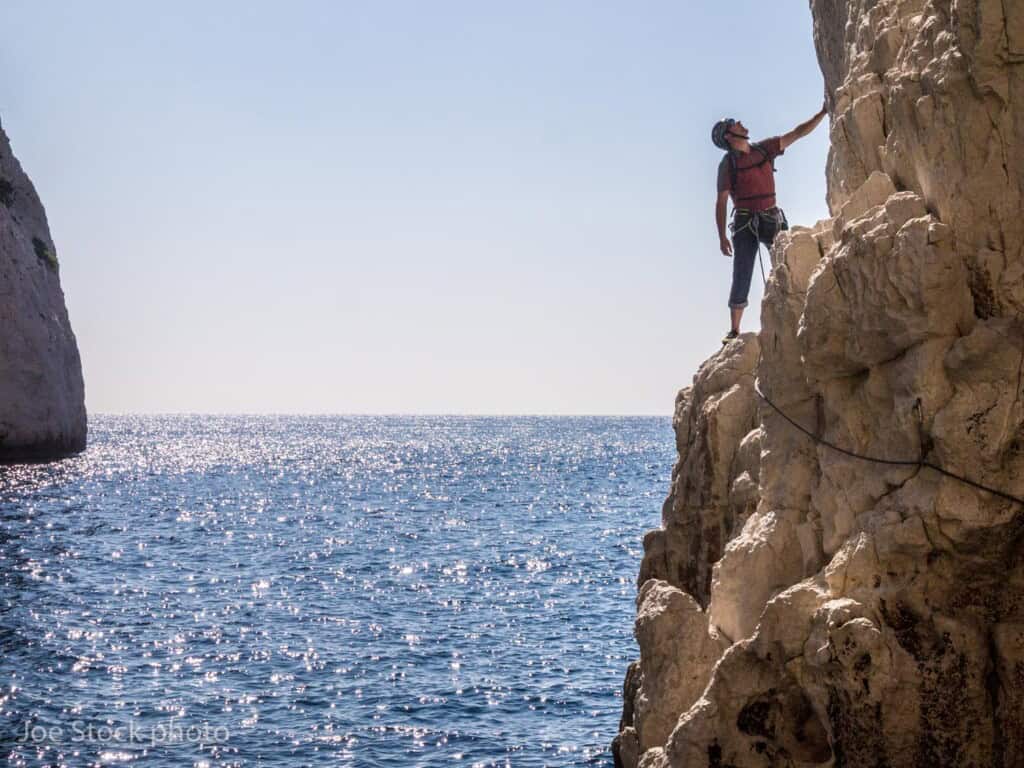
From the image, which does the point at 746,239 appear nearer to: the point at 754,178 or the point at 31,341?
the point at 754,178

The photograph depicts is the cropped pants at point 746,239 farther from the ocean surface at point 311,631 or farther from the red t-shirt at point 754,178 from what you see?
the ocean surface at point 311,631

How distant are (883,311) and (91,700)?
62.5ft

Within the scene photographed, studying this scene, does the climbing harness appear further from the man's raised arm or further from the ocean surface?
the ocean surface

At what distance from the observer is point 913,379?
9.65 meters

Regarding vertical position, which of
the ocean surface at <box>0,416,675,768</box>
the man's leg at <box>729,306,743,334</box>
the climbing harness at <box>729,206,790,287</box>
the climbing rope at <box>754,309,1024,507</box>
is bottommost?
the ocean surface at <box>0,416,675,768</box>

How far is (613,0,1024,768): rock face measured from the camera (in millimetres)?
9273

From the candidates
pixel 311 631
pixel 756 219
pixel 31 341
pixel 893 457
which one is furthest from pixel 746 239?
pixel 31 341

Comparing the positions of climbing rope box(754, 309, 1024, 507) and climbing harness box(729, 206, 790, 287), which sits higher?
climbing harness box(729, 206, 790, 287)

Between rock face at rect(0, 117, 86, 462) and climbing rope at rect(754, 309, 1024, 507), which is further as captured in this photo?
rock face at rect(0, 117, 86, 462)

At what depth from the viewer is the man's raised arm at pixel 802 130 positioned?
1539 cm

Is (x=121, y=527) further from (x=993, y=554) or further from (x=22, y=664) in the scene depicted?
(x=993, y=554)

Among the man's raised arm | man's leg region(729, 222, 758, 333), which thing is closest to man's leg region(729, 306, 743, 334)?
man's leg region(729, 222, 758, 333)

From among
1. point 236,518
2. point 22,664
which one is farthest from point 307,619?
point 236,518

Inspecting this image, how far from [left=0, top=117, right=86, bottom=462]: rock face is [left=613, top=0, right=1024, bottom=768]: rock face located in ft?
216
